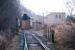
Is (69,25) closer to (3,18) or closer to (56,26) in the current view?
(56,26)

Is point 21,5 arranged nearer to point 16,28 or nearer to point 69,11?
point 16,28

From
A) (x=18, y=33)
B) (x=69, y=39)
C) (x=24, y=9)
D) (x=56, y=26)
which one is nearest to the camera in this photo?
(x=69, y=39)

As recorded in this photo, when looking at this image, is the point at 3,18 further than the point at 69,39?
Yes

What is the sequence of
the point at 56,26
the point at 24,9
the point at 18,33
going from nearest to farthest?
1. the point at 24,9
2. the point at 56,26
3. the point at 18,33

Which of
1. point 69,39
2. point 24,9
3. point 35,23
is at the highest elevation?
point 24,9

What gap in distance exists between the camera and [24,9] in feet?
35.4

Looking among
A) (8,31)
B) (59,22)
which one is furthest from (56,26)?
(8,31)

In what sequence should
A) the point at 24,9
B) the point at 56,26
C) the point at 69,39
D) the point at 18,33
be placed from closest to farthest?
the point at 69,39 < the point at 24,9 < the point at 56,26 < the point at 18,33

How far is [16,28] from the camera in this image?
12008 millimetres

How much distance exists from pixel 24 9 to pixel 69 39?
2.78m

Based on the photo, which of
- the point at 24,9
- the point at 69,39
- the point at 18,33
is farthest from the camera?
the point at 18,33

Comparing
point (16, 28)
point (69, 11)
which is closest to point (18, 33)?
point (16, 28)

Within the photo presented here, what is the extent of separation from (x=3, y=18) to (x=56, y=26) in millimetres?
2955

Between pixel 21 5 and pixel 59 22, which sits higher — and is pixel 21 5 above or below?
above
